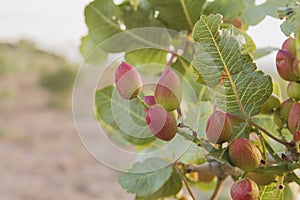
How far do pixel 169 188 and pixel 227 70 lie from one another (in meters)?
0.21

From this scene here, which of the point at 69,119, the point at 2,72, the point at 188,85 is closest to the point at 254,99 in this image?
the point at 188,85

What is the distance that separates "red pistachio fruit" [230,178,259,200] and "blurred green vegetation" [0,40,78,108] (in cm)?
748

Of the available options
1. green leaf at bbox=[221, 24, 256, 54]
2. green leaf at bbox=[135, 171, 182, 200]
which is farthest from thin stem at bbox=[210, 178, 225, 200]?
green leaf at bbox=[221, 24, 256, 54]

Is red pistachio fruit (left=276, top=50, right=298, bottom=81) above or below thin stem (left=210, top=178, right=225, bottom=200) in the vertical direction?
above

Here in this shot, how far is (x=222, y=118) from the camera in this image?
1.02 feet

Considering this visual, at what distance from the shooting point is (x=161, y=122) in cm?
30

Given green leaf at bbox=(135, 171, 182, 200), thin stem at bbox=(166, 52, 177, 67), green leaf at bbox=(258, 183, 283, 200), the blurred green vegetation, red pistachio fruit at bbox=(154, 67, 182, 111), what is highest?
red pistachio fruit at bbox=(154, 67, 182, 111)

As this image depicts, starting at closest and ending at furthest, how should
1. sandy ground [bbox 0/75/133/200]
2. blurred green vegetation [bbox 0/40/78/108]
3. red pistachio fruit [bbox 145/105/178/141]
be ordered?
red pistachio fruit [bbox 145/105/178/141], sandy ground [bbox 0/75/133/200], blurred green vegetation [bbox 0/40/78/108]

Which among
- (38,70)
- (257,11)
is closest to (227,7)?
(257,11)

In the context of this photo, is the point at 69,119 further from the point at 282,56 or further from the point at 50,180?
the point at 282,56

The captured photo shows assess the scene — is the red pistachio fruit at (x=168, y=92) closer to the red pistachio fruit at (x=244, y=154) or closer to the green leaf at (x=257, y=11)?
the red pistachio fruit at (x=244, y=154)

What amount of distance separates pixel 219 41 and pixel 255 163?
3.1 inches

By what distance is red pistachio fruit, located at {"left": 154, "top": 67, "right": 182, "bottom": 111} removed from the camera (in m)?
0.31

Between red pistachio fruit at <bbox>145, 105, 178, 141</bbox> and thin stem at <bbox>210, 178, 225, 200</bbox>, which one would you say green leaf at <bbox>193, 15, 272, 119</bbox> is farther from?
thin stem at <bbox>210, 178, 225, 200</bbox>
